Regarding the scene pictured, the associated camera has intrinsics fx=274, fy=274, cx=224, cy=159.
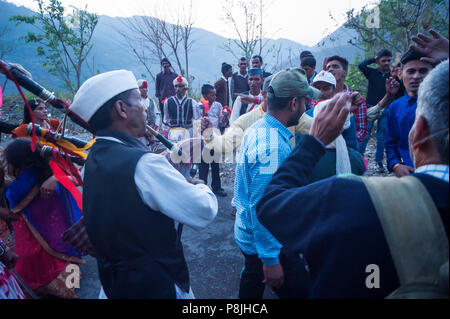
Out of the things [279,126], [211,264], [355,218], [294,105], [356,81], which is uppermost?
[356,81]

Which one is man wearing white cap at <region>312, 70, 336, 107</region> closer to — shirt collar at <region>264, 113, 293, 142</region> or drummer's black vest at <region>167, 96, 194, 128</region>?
shirt collar at <region>264, 113, 293, 142</region>

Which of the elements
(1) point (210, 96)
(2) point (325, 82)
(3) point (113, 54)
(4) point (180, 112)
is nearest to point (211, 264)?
(2) point (325, 82)

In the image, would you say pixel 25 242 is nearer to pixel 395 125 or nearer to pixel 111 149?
pixel 111 149

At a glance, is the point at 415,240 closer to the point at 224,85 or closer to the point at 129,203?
the point at 129,203

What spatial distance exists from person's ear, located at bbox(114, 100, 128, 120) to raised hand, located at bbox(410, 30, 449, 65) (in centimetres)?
176

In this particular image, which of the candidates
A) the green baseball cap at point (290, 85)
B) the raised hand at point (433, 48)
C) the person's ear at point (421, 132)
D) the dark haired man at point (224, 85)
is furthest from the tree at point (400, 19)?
the person's ear at point (421, 132)

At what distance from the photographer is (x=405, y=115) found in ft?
9.04

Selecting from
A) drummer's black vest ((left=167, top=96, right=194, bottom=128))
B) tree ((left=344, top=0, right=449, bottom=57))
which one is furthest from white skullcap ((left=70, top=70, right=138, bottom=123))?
tree ((left=344, top=0, right=449, bottom=57))

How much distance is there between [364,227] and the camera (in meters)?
0.83

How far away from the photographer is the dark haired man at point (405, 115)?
266cm

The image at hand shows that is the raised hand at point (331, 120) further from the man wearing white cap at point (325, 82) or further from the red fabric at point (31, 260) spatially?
the red fabric at point (31, 260)

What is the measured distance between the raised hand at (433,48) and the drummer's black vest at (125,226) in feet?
5.78

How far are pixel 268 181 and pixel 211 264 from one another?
7.15 feet

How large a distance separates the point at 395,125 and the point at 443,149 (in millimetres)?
2378
